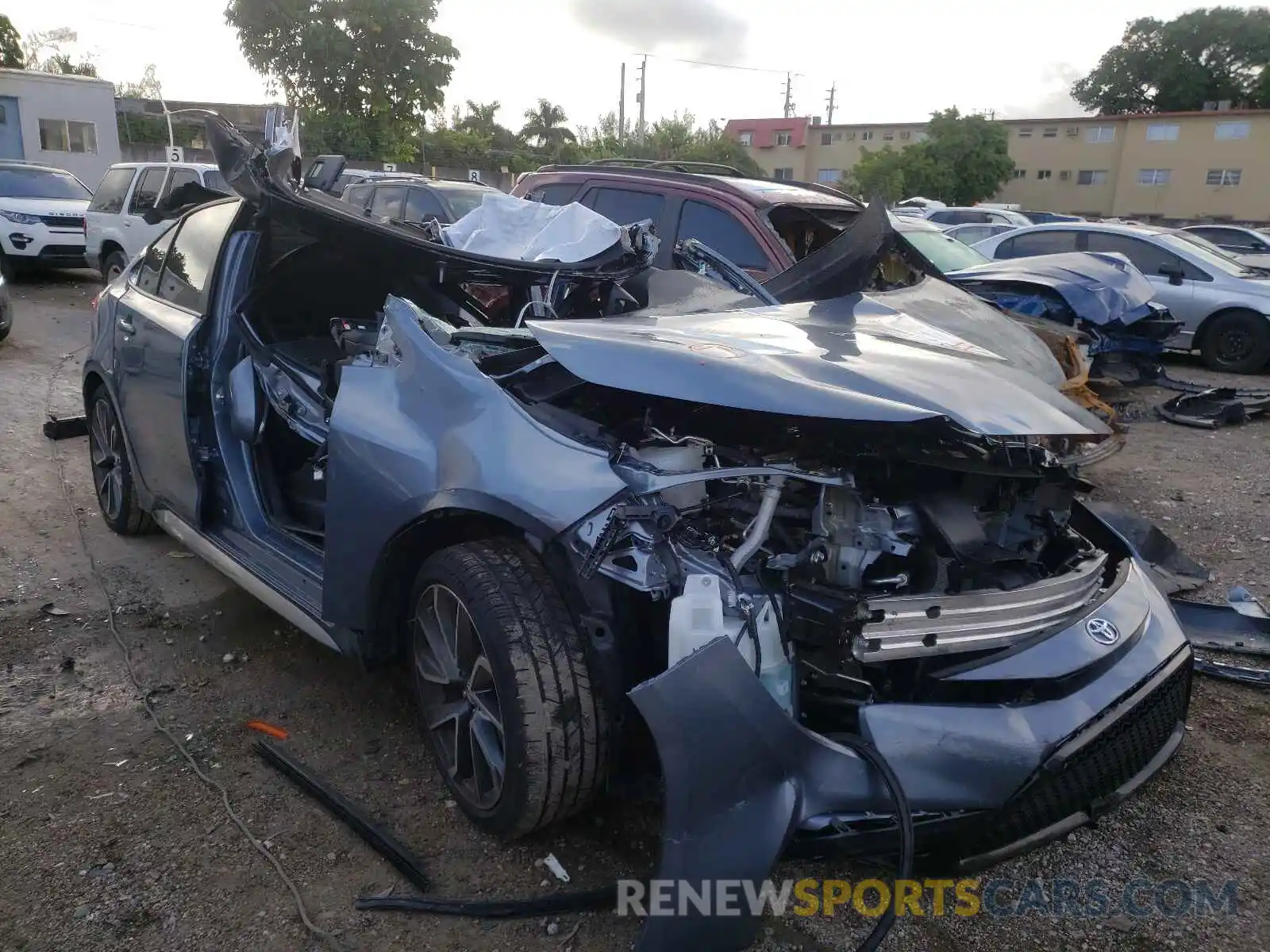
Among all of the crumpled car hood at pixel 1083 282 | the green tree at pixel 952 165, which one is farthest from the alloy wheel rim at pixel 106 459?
the green tree at pixel 952 165

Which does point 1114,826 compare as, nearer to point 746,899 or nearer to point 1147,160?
point 746,899

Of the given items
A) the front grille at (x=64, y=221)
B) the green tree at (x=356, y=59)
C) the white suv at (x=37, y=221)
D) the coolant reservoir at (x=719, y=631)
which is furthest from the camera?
the green tree at (x=356, y=59)

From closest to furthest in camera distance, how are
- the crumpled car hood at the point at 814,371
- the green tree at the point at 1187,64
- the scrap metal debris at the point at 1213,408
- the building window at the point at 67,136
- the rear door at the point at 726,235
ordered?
the crumpled car hood at the point at 814,371 → the rear door at the point at 726,235 → the scrap metal debris at the point at 1213,408 → the building window at the point at 67,136 → the green tree at the point at 1187,64

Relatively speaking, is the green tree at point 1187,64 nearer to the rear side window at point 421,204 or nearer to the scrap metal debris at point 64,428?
the rear side window at point 421,204

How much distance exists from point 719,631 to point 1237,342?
34.2 ft

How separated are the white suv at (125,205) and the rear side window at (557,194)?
6710mm

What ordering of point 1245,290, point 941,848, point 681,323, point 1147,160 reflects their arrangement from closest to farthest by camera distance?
point 941,848 < point 681,323 < point 1245,290 < point 1147,160

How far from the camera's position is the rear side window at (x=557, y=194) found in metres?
7.38

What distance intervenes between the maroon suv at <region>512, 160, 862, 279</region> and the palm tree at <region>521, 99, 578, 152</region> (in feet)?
135

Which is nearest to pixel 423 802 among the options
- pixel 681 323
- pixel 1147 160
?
pixel 681 323

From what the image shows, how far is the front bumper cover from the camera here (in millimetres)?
1856

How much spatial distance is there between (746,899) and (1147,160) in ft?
169

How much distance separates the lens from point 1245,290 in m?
9.92

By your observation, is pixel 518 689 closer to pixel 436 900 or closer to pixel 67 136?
pixel 436 900
